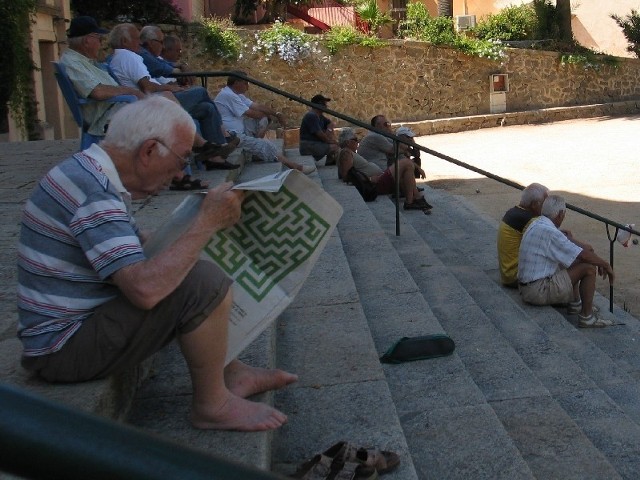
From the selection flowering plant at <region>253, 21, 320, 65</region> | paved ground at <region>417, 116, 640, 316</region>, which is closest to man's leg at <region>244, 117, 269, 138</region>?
paved ground at <region>417, 116, 640, 316</region>

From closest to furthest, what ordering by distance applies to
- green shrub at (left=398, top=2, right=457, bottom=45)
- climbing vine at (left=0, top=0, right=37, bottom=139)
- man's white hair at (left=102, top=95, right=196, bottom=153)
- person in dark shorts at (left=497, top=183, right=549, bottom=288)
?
man's white hair at (left=102, top=95, right=196, bottom=153) < person in dark shorts at (left=497, top=183, right=549, bottom=288) < climbing vine at (left=0, top=0, right=37, bottom=139) < green shrub at (left=398, top=2, right=457, bottom=45)

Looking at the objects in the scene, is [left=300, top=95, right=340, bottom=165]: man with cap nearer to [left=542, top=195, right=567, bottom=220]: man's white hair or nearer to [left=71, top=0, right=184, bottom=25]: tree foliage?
[left=542, top=195, right=567, bottom=220]: man's white hair

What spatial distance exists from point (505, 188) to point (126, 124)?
1092 cm

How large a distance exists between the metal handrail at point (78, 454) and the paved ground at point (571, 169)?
680 centimetres

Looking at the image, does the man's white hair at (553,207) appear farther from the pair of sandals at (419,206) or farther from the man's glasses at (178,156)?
the man's glasses at (178,156)

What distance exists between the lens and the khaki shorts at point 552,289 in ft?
21.0

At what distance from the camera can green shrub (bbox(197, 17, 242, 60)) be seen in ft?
66.4

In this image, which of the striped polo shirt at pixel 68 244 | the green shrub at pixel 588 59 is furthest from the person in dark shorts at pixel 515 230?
the green shrub at pixel 588 59

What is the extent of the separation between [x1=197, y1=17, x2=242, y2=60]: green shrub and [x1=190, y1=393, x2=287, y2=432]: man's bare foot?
18.3 metres

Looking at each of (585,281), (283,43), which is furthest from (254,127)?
(283,43)

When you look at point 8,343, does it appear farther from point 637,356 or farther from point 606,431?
point 637,356

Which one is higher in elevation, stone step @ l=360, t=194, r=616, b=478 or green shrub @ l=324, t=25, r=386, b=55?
green shrub @ l=324, t=25, r=386, b=55

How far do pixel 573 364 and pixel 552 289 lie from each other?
152 centimetres

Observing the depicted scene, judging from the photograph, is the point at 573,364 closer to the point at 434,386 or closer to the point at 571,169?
the point at 434,386
